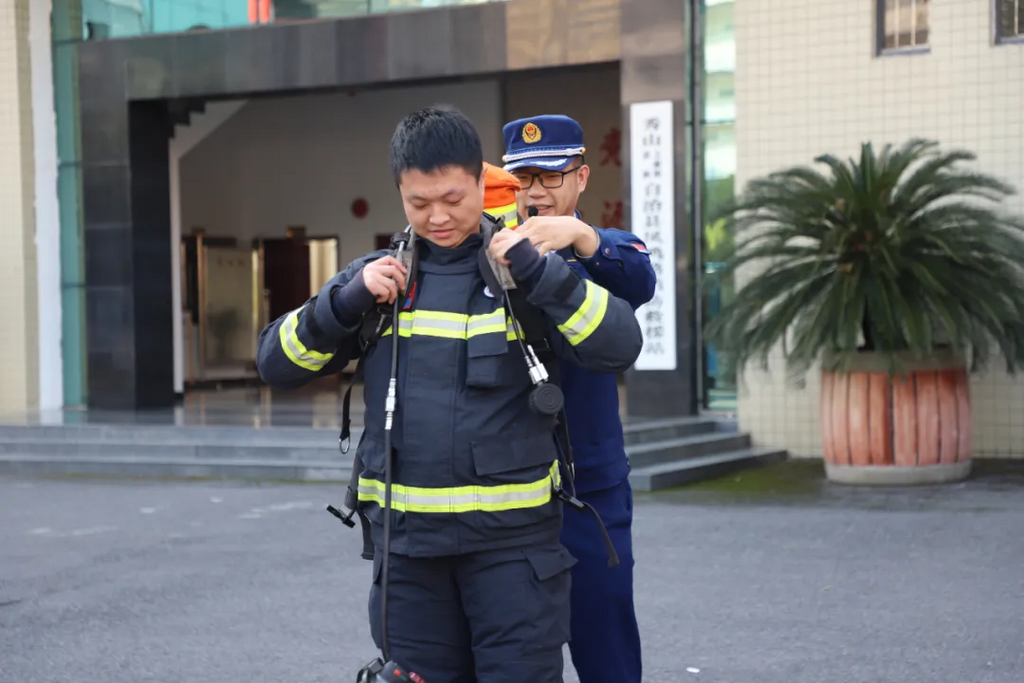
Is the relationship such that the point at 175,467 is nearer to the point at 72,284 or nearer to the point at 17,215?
the point at 72,284

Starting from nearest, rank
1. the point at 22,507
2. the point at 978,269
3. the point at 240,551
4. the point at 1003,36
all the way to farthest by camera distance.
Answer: the point at 240,551 → the point at 978,269 → the point at 22,507 → the point at 1003,36

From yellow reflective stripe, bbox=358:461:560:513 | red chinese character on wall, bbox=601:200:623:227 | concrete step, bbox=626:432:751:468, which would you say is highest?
red chinese character on wall, bbox=601:200:623:227

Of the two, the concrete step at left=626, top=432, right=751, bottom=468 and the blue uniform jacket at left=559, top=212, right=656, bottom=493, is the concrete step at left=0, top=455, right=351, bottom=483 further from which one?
the blue uniform jacket at left=559, top=212, right=656, bottom=493

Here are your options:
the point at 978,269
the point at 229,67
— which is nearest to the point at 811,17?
the point at 978,269

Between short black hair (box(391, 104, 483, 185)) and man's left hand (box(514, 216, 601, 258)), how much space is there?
0.20 meters

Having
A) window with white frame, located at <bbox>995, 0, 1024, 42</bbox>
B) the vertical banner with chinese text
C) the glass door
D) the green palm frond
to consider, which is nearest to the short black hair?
the green palm frond

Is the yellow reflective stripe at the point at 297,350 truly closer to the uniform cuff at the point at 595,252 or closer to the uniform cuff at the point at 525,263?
the uniform cuff at the point at 525,263

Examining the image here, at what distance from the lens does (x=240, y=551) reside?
25.1ft

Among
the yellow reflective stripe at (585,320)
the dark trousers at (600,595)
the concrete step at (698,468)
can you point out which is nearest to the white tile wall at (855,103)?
the concrete step at (698,468)

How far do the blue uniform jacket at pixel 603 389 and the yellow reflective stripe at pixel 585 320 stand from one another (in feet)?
1.65

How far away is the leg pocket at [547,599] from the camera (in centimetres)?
281

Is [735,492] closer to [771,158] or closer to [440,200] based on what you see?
[771,158]

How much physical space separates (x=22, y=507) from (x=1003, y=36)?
811 cm

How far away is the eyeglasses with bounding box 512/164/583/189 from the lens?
3.54 meters
